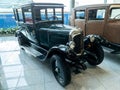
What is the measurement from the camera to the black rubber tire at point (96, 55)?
10.8 ft

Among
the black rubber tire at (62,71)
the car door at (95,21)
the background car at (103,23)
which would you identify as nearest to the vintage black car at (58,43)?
the black rubber tire at (62,71)

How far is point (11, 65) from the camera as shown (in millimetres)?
3617

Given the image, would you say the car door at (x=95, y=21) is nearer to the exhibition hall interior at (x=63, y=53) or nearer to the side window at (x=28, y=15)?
the exhibition hall interior at (x=63, y=53)

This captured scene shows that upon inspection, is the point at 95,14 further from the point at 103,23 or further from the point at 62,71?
the point at 62,71

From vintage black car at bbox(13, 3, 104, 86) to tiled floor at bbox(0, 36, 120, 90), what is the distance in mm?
207

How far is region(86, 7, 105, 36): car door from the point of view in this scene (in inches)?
155

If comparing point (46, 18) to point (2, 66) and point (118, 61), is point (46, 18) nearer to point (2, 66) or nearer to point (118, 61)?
point (2, 66)

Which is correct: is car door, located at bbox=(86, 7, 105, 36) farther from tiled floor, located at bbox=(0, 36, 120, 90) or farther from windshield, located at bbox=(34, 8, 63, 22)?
windshield, located at bbox=(34, 8, 63, 22)

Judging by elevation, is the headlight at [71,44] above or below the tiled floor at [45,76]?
above

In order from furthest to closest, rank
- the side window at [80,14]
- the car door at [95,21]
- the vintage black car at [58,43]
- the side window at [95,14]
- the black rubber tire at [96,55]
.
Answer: the side window at [80,14], the side window at [95,14], the car door at [95,21], the black rubber tire at [96,55], the vintage black car at [58,43]

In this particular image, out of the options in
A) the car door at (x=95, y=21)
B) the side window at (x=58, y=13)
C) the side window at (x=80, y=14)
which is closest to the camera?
the side window at (x=58, y=13)

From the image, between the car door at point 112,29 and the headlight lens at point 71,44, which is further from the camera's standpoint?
the car door at point 112,29

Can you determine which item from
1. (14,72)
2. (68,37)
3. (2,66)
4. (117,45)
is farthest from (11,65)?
(117,45)

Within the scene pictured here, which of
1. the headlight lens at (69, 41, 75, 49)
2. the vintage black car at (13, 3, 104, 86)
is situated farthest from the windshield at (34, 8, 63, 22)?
the headlight lens at (69, 41, 75, 49)
